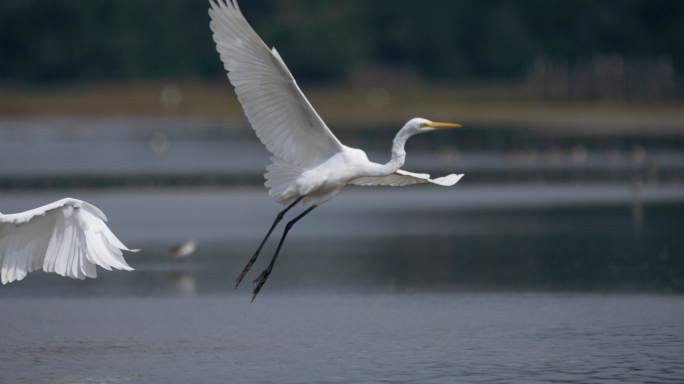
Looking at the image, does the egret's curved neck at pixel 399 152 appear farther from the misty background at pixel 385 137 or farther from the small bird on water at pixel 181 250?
→ the small bird on water at pixel 181 250

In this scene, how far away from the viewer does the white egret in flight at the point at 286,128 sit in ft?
31.3

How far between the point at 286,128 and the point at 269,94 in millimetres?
456

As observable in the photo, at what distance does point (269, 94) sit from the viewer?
9844 millimetres

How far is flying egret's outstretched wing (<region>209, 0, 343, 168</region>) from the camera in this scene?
9.50 meters

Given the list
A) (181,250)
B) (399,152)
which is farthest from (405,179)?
(181,250)

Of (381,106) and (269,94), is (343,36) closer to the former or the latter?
(381,106)

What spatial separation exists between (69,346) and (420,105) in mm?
47235

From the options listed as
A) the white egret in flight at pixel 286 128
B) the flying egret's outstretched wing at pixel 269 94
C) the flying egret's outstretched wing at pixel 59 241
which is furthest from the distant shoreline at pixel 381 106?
the flying egret's outstretched wing at pixel 59 241

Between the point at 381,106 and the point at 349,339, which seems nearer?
the point at 349,339

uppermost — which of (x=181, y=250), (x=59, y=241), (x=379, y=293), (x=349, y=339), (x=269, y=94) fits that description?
(x=269, y=94)

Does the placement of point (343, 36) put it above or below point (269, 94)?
above

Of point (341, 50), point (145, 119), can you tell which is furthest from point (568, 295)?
point (341, 50)

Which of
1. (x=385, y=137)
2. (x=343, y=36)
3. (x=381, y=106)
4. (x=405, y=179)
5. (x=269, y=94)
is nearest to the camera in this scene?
(x=269, y=94)

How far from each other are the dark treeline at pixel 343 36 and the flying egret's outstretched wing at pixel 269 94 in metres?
52.8
